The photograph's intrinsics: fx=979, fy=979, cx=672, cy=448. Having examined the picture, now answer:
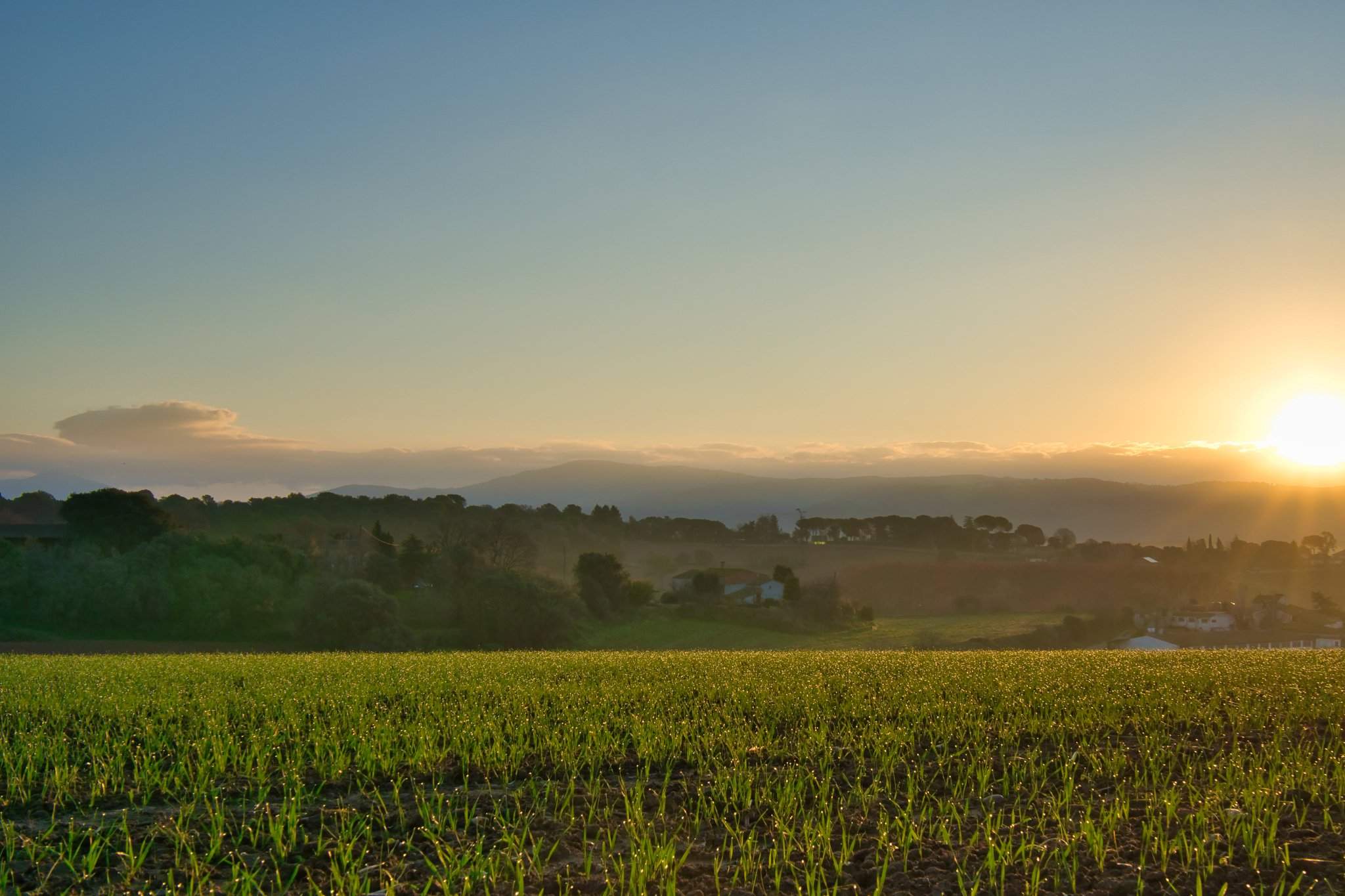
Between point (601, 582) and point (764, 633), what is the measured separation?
11808mm

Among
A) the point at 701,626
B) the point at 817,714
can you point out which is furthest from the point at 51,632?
the point at 817,714

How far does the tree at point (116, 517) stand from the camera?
6718cm

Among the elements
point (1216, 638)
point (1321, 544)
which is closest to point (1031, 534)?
point (1321, 544)

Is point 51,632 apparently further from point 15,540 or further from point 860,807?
point 860,807

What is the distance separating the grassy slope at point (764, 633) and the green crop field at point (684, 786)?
43.8m

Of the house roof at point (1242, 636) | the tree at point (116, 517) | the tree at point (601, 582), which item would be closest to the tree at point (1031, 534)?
the house roof at point (1242, 636)

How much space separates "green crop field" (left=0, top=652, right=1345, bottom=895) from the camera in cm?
635

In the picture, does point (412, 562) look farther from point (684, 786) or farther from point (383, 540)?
point (684, 786)

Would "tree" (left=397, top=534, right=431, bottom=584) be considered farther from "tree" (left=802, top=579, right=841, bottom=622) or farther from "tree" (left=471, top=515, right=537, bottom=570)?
"tree" (left=802, top=579, right=841, bottom=622)

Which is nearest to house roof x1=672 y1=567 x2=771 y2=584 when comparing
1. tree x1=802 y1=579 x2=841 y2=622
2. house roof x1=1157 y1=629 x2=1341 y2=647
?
tree x1=802 y1=579 x2=841 y2=622

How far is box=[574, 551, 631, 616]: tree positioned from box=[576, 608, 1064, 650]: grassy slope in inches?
69.9

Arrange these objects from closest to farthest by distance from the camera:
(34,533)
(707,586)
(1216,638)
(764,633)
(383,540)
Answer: (764,633), (1216,638), (34,533), (383,540), (707,586)

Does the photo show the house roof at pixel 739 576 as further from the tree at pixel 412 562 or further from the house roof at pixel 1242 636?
the house roof at pixel 1242 636

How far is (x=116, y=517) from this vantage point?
223ft
